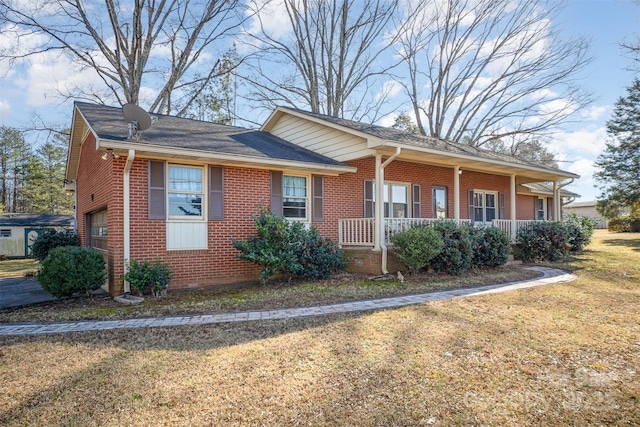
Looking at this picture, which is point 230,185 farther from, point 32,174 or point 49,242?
point 32,174

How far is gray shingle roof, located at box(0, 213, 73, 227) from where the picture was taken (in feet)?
69.4

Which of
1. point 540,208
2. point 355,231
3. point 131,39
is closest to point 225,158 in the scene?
point 355,231

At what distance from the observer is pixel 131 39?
19047 mm

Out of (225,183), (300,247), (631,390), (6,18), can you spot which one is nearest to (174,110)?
(6,18)

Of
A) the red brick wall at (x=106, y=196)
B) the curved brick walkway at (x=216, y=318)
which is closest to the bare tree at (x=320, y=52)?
the red brick wall at (x=106, y=196)

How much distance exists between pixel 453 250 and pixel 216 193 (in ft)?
19.9

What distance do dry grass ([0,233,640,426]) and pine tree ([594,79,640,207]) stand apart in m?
24.1

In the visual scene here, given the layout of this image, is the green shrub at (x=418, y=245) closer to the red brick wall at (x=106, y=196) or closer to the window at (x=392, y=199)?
the window at (x=392, y=199)

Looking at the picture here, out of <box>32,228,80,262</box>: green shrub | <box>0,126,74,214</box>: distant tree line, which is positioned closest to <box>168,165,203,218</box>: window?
<box>32,228,80,262</box>: green shrub

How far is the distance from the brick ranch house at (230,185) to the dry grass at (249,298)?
35.6 inches

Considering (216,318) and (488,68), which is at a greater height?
(488,68)

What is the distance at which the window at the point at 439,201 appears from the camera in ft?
44.7

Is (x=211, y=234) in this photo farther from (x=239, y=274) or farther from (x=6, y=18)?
(x=6, y=18)

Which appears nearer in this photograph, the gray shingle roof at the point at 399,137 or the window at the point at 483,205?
the gray shingle roof at the point at 399,137
